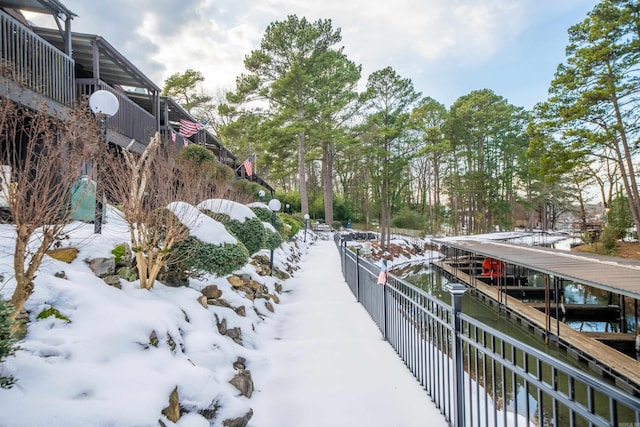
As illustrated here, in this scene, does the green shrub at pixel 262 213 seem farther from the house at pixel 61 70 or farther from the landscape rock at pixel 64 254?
the landscape rock at pixel 64 254

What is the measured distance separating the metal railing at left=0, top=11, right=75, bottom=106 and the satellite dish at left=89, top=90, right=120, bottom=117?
0.96m

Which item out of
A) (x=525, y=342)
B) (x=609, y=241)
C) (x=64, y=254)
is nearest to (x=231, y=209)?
(x=64, y=254)

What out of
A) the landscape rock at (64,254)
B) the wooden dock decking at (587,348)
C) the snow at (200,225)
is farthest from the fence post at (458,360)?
the wooden dock decking at (587,348)

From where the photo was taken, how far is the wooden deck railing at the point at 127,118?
7.52m

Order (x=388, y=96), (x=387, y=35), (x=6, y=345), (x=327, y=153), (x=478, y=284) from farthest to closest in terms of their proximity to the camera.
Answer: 1. (x=327, y=153)
2. (x=388, y=96)
3. (x=478, y=284)
4. (x=387, y=35)
5. (x=6, y=345)

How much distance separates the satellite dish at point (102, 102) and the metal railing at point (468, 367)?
4.47 metres

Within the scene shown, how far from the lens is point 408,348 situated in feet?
11.5

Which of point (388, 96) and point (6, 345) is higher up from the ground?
point (388, 96)

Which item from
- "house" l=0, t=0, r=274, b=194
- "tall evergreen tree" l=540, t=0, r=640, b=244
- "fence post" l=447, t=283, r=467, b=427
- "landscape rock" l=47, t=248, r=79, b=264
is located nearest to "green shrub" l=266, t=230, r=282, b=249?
"house" l=0, t=0, r=274, b=194

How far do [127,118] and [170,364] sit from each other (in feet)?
26.2

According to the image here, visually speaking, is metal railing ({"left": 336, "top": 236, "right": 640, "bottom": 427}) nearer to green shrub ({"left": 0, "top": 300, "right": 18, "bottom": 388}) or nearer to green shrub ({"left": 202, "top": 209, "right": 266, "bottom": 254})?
green shrub ({"left": 202, "top": 209, "right": 266, "bottom": 254})

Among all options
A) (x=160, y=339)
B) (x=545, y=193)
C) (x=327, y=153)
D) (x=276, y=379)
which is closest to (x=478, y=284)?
(x=276, y=379)

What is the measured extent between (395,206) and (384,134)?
1583 cm

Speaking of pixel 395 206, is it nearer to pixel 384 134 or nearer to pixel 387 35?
pixel 384 134
